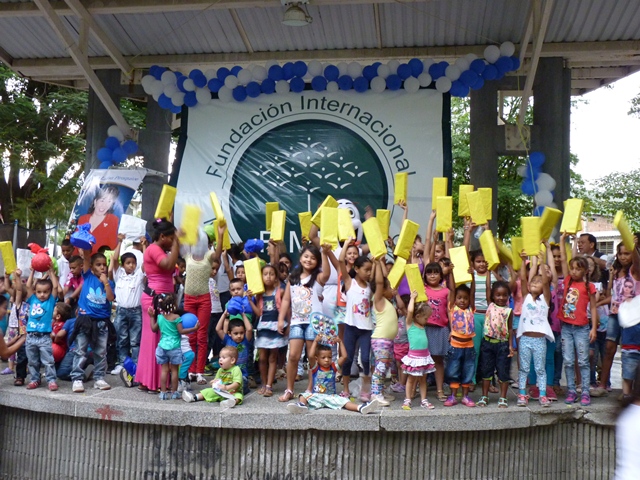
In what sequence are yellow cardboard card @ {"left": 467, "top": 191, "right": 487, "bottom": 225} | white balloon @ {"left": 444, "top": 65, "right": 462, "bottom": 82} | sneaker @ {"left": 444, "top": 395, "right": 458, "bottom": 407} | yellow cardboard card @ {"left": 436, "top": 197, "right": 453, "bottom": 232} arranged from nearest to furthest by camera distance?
sneaker @ {"left": 444, "top": 395, "right": 458, "bottom": 407}, yellow cardboard card @ {"left": 467, "top": 191, "right": 487, "bottom": 225}, yellow cardboard card @ {"left": 436, "top": 197, "right": 453, "bottom": 232}, white balloon @ {"left": 444, "top": 65, "right": 462, "bottom": 82}

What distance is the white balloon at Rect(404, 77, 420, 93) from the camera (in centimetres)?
935

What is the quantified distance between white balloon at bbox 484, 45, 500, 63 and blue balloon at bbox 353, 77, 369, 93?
5.14ft

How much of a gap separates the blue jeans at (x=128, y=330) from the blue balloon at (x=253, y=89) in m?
4.03

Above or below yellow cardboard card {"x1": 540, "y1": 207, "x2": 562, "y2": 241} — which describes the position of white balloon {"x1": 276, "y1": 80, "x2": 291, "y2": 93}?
above

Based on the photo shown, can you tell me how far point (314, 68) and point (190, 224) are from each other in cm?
397

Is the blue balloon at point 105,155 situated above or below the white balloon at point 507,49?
below

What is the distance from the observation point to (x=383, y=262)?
20.2ft

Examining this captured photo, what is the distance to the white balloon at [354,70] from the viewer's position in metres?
9.46

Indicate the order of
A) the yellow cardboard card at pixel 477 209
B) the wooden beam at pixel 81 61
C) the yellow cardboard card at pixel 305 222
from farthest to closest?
the wooden beam at pixel 81 61 < the yellow cardboard card at pixel 305 222 < the yellow cardboard card at pixel 477 209

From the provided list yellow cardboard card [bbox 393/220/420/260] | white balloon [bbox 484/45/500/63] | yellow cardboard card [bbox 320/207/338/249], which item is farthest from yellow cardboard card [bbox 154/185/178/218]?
white balloon [bbox 484/45/500/63]

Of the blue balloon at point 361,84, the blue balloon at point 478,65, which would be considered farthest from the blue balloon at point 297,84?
the blue balloon at point 478,65

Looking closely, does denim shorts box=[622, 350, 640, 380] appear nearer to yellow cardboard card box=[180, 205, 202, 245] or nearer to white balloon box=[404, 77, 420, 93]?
yellow cardboard card box=[180, 205, 202, 245]

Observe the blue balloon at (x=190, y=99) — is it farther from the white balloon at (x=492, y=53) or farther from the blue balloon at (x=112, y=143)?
the white balloon at (x=492, y=53)

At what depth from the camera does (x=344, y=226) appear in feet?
20.3
